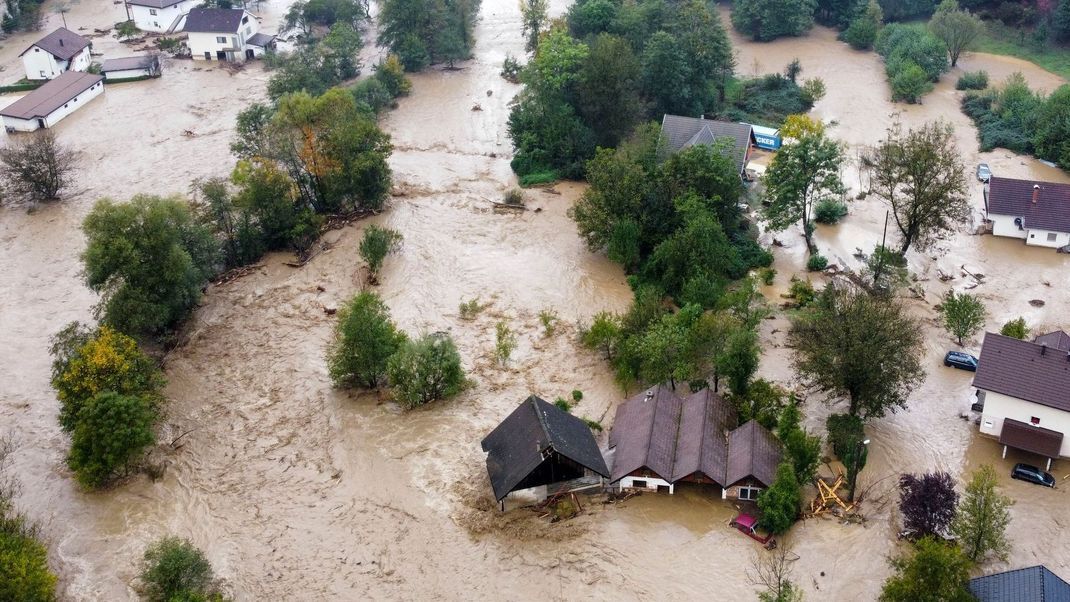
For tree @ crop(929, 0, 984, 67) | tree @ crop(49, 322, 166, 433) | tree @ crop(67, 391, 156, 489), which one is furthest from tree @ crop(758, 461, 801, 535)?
tree @ crop(929, 0, 984, 67)

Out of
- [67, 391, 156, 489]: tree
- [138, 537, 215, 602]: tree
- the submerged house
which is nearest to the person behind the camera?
[138, 537, 215, 602]: tree

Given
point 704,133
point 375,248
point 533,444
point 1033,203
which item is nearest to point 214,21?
point 375,248

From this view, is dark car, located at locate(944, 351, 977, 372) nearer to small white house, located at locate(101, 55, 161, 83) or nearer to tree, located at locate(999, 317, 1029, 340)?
tree, located at locate(999, 317, 1029, 340)

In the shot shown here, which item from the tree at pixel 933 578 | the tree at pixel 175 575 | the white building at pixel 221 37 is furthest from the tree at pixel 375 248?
the white building at pixel 221 37

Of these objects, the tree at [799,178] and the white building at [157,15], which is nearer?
the tree at [799,178]

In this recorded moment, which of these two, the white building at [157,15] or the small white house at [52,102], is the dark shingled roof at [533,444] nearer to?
the small white house at [52,102]

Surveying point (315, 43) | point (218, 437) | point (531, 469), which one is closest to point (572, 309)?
point (531, 469)

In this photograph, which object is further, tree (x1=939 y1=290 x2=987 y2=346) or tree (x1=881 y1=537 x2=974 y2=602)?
tree (x1=939 y1=290 x2=987 y2=346)
